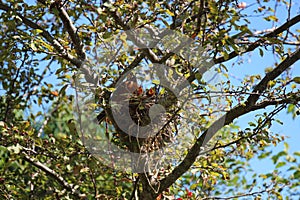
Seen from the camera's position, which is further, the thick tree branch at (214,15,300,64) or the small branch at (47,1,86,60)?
the small branch at (47,1,86,60)

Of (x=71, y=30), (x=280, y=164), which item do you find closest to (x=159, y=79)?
(x=71, y=30)

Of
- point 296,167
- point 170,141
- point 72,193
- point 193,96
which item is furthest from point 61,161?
point 296,167

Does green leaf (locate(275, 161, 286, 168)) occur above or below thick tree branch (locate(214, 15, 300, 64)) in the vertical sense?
above

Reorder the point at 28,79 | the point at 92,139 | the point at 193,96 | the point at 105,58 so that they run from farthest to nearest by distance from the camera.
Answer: the point at 28,79, the point at 92,139, the point at 105,58, the point at 193,96

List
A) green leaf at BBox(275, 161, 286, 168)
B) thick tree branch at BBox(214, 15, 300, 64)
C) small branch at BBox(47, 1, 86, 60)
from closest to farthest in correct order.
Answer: thick tree branch at BBox(214, 15, 300, 64) < small branch at BBox(47, 1, 86, 60) < green leaf at BBox(275, 161, 286, 168)

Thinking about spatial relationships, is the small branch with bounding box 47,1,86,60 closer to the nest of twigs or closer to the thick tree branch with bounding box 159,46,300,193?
the nest of twigs

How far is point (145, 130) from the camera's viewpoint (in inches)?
80.8

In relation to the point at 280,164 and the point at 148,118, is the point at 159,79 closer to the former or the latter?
the point at 148,118

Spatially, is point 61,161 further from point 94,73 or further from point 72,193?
point 94,73

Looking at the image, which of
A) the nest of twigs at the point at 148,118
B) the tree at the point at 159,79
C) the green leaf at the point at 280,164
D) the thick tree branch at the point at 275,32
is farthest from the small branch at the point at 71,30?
the green leaf at the point at 280,164

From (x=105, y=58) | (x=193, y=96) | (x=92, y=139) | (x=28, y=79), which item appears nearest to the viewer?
(x=193, y=96)

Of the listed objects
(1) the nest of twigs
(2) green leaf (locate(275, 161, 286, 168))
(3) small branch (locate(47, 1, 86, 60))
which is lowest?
(1) the nest of twigs

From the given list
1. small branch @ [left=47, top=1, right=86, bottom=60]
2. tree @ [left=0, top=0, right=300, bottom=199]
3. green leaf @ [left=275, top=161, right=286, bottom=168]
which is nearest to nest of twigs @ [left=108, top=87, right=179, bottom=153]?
tree @ [left=0, top=0, right=300, bottom=199]

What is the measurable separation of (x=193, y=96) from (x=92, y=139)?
689mm
